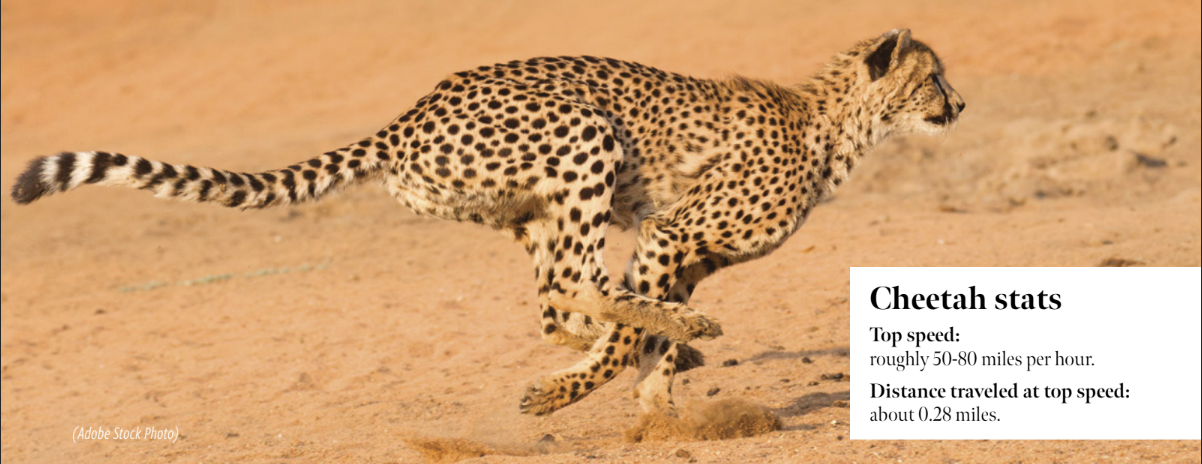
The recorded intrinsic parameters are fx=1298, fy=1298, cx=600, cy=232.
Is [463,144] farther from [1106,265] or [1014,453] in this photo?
[1106,265]

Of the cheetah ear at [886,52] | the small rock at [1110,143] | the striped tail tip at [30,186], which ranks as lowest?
the striped tail tip at [30,186]

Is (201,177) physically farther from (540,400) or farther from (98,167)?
(540,400)

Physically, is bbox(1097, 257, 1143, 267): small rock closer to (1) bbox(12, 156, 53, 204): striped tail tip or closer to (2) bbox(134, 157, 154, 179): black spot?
(2) bbox(134, 157, 154, 179): black spot

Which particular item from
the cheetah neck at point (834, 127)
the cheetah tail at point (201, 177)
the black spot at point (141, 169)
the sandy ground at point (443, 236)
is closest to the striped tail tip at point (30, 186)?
the cheetah tail at point (201, 177)

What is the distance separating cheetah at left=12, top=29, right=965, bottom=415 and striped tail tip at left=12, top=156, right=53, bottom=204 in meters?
0.41

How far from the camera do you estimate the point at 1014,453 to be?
4.97m

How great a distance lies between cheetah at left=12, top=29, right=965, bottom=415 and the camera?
5.21 metres

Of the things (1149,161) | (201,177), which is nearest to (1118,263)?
(1149,161)

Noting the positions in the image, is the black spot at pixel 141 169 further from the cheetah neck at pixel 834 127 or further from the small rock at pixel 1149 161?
the small rock at pixel 1149 161

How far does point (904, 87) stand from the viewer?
19.5 feet

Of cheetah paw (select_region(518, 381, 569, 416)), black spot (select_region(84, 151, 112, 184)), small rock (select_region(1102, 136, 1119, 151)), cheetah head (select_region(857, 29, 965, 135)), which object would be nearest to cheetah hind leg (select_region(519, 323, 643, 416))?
cheetah paw (select_region(518, 381, 569, 416))

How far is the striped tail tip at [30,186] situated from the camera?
4449mm

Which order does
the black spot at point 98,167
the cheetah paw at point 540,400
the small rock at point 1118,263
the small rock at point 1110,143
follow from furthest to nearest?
the small rock at point 1110,143
the small rock at point 1118,263
the cheetah paw at point 540,400
the black spot at point 98,167

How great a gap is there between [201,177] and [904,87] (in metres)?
3.11
